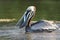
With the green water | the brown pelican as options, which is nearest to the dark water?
the brown pelican

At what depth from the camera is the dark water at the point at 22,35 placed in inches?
460

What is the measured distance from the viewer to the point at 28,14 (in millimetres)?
12930

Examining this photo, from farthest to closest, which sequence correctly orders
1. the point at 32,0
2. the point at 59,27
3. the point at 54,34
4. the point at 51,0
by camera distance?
the point at 32,0
the point at 51,0
the point at 59,27
the point at 54,34

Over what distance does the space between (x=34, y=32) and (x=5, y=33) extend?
108 centimetres

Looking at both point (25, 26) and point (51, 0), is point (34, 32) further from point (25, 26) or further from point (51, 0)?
point (51, 0)

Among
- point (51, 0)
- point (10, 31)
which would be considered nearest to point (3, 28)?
point (10, 31)

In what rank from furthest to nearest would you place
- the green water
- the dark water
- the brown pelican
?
the green water → the brown pelican → the dark water

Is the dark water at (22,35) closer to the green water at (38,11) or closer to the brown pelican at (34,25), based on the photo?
the brown pelican at (34,25)

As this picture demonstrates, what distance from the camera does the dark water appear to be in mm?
11680

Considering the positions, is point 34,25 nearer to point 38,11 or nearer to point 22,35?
point 22,35

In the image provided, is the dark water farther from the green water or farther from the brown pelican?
the green water

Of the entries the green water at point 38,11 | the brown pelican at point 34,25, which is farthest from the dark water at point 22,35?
the green water at point 38,11

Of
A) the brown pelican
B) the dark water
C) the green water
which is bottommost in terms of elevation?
the green water

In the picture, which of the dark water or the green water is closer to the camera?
the dark water
